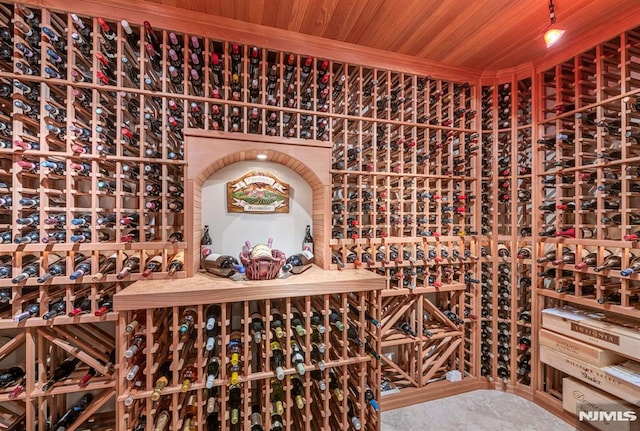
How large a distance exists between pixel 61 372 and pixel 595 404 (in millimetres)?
3638

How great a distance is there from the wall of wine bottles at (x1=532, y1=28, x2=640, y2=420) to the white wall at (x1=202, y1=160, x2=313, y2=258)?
2049 mm

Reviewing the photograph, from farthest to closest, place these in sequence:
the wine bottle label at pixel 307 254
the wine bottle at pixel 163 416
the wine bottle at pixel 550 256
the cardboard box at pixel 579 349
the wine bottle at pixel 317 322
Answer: the wine bottle at pixel 550 256 → the wine bottle label at pixel 307 254 → the cardboard box at pixel 579 349 → the wine bottle at pixel 317 322 → the wine bottle at pixel 163 416

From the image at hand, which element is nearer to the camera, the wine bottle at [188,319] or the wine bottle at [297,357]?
the wine bottle at [188,319]

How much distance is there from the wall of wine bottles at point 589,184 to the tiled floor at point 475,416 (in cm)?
20

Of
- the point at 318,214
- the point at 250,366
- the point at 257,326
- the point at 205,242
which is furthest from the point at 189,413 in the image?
the point at 318,214

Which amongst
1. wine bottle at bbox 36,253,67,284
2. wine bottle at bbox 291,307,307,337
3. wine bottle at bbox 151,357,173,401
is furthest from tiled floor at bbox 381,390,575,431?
wine bottle at bbox 36,253,67,284

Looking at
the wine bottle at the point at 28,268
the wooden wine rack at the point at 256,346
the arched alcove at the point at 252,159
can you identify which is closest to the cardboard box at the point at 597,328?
the wooden wine rack at the point at 256,346

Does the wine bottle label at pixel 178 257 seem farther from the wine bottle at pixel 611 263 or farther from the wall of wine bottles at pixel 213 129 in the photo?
the wine bottle at pixel 611 263

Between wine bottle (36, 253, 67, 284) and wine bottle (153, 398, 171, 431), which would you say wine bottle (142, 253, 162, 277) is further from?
wine bottle (153, 398, 171, 431)

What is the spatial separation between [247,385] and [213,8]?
2458 mm

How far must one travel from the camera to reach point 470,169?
256 cm

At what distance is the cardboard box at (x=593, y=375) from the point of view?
1.67 m

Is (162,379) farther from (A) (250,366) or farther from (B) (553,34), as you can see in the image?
(B) (553,34)

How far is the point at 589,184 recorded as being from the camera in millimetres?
2062
